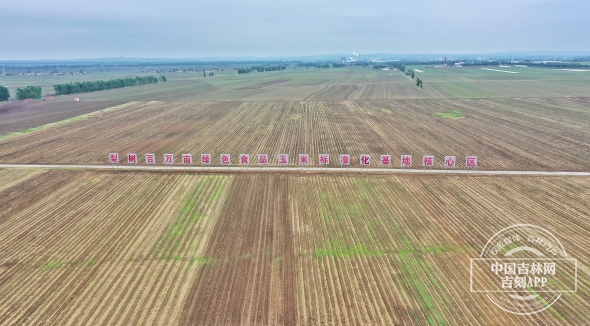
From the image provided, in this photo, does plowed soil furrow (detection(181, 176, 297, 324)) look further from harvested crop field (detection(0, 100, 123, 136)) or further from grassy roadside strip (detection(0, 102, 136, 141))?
harvested crop field (detection(0, 100, 123, 136))

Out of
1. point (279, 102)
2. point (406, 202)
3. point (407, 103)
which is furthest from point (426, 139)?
point (279, 102)

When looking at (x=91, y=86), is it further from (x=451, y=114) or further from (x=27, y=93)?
(x=451, y=114)

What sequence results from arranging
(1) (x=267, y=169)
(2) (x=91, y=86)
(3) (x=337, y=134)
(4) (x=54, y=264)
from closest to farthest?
(4) (x=54, y=264) → (1) (x=267, y=169) → (3) (x=337, y=134) → (2) (x=91, y=86)

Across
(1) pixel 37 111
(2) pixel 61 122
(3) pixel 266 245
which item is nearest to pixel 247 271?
(3) pixel 266 245

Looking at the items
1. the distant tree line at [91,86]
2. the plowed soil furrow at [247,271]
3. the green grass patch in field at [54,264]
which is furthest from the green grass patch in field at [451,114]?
the distant tree line at [91,86]

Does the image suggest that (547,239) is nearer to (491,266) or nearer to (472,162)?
(491,266)

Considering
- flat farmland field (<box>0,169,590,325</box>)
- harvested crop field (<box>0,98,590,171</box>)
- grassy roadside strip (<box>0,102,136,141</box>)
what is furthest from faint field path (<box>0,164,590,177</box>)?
grassy roadside strip (<box>0,102,136,141</box>)
